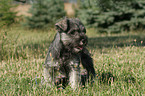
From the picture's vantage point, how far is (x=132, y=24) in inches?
539

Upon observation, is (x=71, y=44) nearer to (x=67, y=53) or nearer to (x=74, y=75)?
(x=67, y=53)

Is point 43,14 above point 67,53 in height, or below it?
above

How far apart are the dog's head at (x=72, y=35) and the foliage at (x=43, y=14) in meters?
13.9

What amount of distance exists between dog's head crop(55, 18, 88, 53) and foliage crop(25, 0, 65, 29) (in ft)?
45.6

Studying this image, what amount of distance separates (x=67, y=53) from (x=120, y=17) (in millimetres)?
12132

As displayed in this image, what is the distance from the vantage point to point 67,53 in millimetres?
3154

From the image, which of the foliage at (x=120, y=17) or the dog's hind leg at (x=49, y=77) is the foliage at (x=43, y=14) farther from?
the dog's hind leg at (x=49, y=77)

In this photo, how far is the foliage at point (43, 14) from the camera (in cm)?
1678

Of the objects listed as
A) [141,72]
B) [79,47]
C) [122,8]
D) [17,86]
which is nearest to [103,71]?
[141,72]

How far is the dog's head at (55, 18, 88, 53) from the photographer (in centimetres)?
288

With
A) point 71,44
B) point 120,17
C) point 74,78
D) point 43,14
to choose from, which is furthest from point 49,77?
point 43,14

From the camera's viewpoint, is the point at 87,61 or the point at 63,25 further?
the point at 87,61

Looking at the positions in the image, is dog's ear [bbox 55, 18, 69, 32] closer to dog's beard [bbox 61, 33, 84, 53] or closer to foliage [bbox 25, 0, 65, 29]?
dog's beard [bbox 61, 33, 84, 53]

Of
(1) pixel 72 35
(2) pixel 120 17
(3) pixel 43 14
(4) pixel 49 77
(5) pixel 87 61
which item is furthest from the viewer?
(3) pixel 43 14
